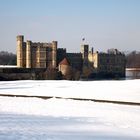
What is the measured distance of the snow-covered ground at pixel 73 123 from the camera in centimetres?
1080

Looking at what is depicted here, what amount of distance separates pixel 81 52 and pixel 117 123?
80.6m

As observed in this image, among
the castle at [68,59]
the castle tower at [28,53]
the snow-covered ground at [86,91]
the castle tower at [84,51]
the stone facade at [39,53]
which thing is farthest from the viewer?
the castle tower at [84,51]

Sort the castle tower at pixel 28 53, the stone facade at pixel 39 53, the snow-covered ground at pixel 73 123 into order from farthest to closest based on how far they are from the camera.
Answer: the stone facade at pixel 39 53, the castle tower at pixel 28 53, the snow-covered ground at pixel 73 123

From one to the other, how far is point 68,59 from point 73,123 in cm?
7615

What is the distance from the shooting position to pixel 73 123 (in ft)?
44.0

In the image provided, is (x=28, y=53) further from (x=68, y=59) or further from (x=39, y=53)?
(x=68, y=59)

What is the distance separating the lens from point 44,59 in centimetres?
8794

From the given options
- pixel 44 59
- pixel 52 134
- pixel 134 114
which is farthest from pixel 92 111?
pixel 44 59

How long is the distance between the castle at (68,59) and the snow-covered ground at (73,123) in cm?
6529

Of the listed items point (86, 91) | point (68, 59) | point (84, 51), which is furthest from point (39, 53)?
point (86, 91)

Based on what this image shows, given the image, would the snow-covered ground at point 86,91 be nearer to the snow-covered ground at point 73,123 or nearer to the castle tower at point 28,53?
the snow-covered ground at point 73,123

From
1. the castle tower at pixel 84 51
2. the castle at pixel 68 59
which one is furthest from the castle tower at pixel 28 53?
the castle tower at pixel 84 51

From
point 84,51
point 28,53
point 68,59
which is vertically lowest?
point 68,59

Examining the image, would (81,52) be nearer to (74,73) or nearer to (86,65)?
(86,65)
